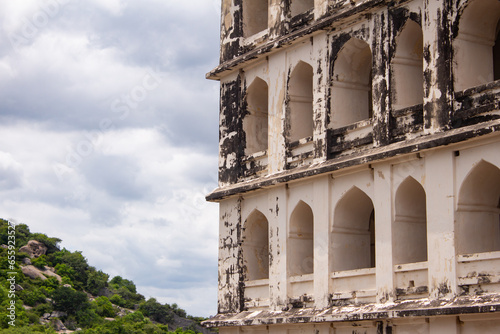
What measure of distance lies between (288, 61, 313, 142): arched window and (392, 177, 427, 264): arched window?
11.4ft

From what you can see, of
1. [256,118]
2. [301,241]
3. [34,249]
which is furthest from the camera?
[34,249]

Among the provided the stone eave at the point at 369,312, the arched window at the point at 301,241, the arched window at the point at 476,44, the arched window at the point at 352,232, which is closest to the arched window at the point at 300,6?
the arched window at the point at 301,241

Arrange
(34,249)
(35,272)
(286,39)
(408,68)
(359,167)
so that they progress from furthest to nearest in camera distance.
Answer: (34,249) < (35,272) < (286,39) < (359,167) < (408,68)

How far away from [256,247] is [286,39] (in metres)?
4.38

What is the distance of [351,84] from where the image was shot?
685 inches

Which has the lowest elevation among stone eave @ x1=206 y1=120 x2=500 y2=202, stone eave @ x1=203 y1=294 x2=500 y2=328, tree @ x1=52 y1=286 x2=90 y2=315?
stone eave @ x1=203 y1=294 x2=500 y2=328

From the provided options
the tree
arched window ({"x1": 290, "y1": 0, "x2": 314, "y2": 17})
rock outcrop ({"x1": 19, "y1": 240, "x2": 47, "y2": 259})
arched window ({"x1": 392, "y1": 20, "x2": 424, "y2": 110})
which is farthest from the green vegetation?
arched window ({"x1": 392, "y1": 20, "x2": 424, "y2": 110})

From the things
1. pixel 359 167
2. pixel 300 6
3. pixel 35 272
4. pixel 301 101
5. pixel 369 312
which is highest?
pixel 300 6

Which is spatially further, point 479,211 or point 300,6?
point 300,6

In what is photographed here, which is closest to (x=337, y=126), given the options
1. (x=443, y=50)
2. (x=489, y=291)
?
(x=443, y=50)

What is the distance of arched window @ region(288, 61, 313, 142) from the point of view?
18312 millimetres

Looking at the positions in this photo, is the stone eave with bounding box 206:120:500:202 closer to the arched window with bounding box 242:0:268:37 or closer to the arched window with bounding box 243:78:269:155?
the arched window with bounding box 243:78:269:155

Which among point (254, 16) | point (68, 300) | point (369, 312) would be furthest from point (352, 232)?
point (68, 300)

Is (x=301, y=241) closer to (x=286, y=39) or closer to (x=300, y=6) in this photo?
(x=286, y=39)
